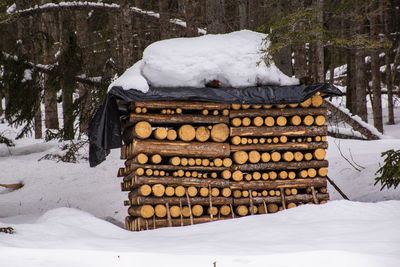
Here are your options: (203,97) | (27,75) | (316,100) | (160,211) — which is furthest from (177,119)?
(27,75)

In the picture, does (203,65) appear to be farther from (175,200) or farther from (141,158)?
(175,200)

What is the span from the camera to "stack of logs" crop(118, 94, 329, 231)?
7914 mm

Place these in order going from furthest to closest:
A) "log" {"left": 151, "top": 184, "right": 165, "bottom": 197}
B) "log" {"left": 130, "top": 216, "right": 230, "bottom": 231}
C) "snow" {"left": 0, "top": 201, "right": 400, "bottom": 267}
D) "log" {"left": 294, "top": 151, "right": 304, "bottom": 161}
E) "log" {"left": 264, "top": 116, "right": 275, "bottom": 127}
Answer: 1. "log" {"left": 294, "top": 151, "right": 304, "bottom": 161}
2. "log" {"left": 264, "top": 116, "right": 275, "bottom": 127}
3. "log" {"left": 151, "top": 184, "right": 165, "bottom": 197}
4. "log" {"left": 130, "top": 216, "right": 230, "bottom": 231}
5. "snow" {"left": 0, "top": 201, "right": 400, "bottom": 267}

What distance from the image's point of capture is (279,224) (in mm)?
6668

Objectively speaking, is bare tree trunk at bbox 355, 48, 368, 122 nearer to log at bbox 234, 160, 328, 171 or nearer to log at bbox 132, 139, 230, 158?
log at bbox 234, 160, 328, 171

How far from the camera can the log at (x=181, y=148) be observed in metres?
7.85

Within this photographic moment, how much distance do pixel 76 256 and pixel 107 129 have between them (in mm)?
3428

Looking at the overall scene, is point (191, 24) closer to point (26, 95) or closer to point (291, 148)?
point (26, 95)

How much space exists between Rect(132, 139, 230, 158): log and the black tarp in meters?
0.46

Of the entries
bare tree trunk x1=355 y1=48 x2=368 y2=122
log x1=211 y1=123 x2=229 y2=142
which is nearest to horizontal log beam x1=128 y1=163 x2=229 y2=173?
log x1=211 y1=123 x2=229 y2=142

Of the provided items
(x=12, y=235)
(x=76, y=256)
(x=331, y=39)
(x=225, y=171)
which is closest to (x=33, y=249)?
(x=76, y=256)

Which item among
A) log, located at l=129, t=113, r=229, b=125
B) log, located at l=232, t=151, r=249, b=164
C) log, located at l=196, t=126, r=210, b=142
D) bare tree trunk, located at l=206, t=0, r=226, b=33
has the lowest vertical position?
log, located at l=232, t=151, r=249, b=164

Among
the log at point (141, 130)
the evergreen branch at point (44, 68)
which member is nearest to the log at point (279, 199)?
the log at point (141, 130)

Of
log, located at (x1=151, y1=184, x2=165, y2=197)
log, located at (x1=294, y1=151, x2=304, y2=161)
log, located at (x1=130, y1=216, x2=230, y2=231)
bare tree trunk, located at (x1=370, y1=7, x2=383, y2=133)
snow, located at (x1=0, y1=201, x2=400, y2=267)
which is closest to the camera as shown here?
snow, located at (x1=0, y1=201, x2=400, y2=267)
